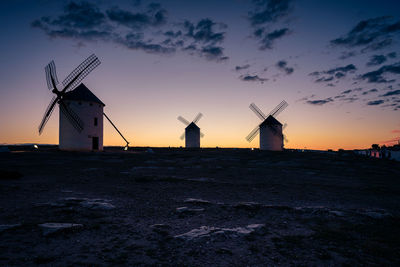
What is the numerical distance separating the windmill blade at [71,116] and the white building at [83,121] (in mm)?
339

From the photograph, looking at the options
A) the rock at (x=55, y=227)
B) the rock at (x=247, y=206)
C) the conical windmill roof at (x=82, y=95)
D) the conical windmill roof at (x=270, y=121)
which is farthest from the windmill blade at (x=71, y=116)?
the conical windmill roof at (x=270, y=121)

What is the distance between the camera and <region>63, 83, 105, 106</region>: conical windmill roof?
32.6 metres

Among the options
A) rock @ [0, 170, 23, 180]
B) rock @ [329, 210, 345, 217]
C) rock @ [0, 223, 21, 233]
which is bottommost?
rock @ [329, 210, 345, 217]

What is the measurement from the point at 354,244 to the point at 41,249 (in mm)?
6428

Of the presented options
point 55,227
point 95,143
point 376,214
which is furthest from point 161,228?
point 95,143

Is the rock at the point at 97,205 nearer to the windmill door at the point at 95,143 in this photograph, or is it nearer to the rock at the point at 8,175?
the rock at the point at 8,175

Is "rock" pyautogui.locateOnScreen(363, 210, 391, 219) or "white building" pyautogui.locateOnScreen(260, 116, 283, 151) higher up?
"white building" pyautogui.locateOnScreen(260, 116, 283, 151)

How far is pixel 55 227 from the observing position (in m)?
5.35

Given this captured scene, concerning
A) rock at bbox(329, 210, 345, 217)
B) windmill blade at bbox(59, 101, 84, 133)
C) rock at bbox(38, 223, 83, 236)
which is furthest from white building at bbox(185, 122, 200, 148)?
rock at bbox(38, 223, 83, 236)

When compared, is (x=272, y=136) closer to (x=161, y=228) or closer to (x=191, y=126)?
(x=191, y=126)

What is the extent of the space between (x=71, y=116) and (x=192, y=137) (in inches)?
1450

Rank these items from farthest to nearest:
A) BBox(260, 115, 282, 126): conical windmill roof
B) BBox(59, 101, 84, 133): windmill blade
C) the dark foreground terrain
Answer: BBox(260, 115, 282, 126): conical windmill roof → BBox(59, 101, 84, 133): windmill blade → the dark foreground terrain

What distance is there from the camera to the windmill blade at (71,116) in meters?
32.1

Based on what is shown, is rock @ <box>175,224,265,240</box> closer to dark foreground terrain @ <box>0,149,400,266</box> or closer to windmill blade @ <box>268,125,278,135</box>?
dark foreground terrain @ <box>0,149,400,266</box>
